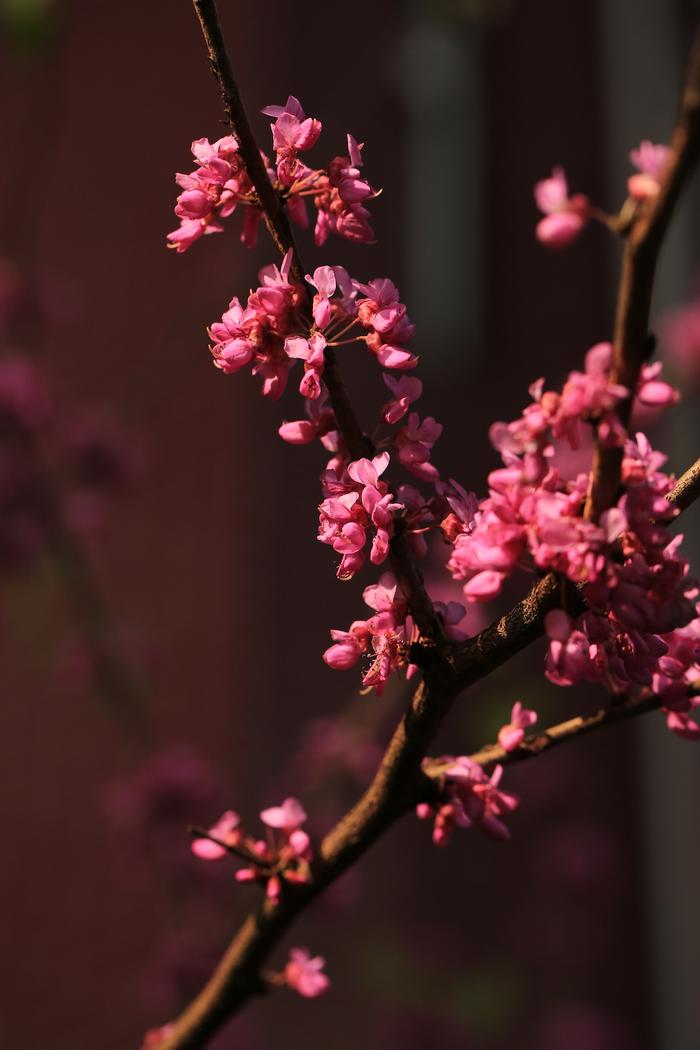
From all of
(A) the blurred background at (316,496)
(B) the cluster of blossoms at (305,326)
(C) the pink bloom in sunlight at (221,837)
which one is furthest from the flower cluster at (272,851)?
(A) the blurred background at (316,496)

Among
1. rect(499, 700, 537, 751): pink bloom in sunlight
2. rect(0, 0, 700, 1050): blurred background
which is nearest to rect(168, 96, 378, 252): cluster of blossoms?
rect(499, 700, 537, 751): pink bloom in sunlight

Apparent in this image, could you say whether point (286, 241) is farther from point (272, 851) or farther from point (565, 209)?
point (272, 851)

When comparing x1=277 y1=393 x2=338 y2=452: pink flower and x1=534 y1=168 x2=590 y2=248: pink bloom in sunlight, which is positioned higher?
x1=534 y1=168 x2=590 y2=248: pink bloom in sunlight

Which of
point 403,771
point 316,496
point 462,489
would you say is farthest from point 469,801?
point 316,496

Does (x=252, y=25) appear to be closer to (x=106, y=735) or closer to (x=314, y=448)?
(x=314, y=448)

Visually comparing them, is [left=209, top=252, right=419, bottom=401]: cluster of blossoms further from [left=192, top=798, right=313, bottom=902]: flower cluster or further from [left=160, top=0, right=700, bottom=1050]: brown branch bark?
[left=192, top=798, right=313, bottom=902]: flower cluster

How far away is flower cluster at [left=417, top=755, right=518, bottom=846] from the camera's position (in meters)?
0.54

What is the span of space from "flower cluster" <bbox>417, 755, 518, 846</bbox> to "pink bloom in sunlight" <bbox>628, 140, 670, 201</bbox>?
0.29m

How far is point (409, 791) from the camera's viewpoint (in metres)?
0.55

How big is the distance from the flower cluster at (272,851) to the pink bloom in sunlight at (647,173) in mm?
385

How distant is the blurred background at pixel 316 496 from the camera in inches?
89.0

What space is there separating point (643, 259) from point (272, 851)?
15.9 inches

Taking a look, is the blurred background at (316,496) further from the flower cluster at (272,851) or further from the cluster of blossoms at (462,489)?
the cluster of blossoms at (462,489)

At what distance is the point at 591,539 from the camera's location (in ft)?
1.41
